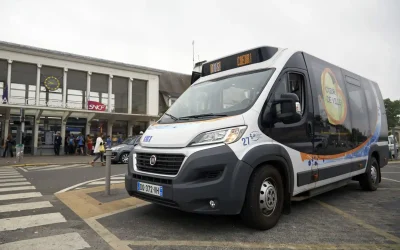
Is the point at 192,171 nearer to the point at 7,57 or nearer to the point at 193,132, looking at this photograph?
the point at 193,132

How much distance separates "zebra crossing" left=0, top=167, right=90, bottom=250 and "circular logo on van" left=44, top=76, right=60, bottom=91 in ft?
63.4

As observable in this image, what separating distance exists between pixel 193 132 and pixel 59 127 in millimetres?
23735

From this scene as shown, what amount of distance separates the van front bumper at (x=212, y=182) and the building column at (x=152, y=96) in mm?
25663

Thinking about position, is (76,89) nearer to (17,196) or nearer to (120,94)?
(120,94)

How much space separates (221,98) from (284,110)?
3.17 feet

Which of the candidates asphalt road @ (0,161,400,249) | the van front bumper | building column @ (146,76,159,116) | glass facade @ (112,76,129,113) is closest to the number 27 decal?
the van front bumper

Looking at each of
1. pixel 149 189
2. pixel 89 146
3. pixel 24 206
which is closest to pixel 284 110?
pixel 149 189

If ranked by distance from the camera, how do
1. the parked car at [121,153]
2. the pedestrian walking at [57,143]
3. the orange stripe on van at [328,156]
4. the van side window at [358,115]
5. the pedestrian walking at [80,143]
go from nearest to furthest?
1. the orange stripe on van at [328,156]
2. the van side window at [358,115]
3. the parked car at [121,153]
4. the pedestrian walking at [57,143]
5. the pedestrian walking at [80,143]

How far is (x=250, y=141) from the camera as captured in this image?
3.41 metres

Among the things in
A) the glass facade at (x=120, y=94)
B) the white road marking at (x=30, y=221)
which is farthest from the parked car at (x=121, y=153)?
the glass facade at (x=120, y=94)

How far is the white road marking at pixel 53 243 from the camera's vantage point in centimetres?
307

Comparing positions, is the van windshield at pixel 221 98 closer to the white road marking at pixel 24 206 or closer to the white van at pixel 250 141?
the white van at pixel 250 141

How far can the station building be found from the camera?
71.8ft

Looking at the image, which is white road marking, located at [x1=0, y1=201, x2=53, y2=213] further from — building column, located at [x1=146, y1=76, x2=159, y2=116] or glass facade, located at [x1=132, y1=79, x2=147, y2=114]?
building column, located at [x1=146, y1=76, x2=159, y2=116]
